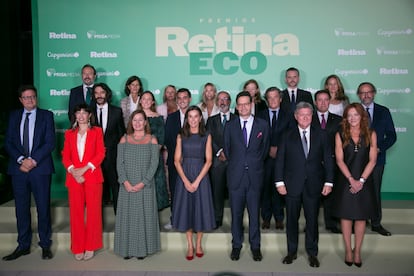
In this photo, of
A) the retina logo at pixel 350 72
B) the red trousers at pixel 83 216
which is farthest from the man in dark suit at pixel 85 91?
the retina logo at pixel 350 72

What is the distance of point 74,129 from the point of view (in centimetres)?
419

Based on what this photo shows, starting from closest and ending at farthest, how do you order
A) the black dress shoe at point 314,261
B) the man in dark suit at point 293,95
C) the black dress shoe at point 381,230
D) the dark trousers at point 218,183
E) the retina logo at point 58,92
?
the black dress shoe at point 314,261
the black dress shoe at point 381,230
the dark trousers at point 218,183
the man in dark suit at point 293,95
the retina logo at point 58,92

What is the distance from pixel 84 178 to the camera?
4.10 meters

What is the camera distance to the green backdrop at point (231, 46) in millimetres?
5824

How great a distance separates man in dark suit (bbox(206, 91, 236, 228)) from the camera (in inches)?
176

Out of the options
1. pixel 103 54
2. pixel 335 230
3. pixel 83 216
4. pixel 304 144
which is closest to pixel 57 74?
pixel 103 54

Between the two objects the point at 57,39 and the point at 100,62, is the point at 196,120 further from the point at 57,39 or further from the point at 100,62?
the point at 57,39

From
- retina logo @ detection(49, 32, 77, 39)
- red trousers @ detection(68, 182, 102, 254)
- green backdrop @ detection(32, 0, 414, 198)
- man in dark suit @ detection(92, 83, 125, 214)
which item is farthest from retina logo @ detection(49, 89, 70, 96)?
red trousers @ detection(68, 182, 102, 254)

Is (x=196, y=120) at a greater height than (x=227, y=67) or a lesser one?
lesser

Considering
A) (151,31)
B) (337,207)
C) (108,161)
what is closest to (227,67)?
(151,31)

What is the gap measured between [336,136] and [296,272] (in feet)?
4.41

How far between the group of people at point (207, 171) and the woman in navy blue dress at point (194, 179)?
10 mm

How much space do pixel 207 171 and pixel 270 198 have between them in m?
0.94

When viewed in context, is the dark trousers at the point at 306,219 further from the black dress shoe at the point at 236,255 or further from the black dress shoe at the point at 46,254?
the black dress shoe at the point at 46,254
